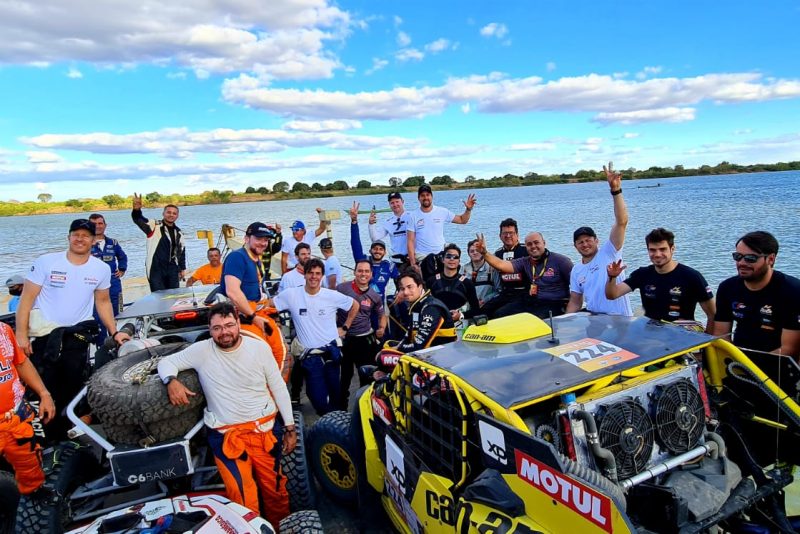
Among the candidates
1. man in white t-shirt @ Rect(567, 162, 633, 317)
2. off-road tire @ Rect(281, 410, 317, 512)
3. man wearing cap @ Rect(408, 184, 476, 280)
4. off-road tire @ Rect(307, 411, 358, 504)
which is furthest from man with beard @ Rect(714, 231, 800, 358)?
man wearing cap @ Rect(408, 184, 476, 280)

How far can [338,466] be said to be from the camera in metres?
4.48

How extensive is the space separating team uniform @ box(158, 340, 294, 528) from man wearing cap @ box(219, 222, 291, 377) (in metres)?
0.95

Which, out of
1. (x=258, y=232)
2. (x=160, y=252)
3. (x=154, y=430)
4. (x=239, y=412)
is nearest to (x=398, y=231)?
(x=258, y=232)

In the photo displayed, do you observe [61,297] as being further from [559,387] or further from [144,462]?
[559,387]

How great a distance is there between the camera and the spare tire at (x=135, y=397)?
366cm

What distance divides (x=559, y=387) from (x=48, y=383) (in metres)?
4.84

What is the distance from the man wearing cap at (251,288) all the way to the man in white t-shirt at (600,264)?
3261 mm

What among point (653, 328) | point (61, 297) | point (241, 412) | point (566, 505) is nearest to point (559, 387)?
point (566, 505)

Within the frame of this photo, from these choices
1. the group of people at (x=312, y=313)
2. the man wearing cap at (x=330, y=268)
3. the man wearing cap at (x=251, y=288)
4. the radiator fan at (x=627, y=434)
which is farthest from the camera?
the man wearing cap at (x=330, y=268)

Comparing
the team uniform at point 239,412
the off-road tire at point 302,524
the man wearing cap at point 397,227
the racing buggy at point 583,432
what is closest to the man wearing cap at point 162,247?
the man wearing cap at point 397,227

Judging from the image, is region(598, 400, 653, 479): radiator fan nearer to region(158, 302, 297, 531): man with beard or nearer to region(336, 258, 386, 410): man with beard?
region(158, 302, 297, 531): man with beard

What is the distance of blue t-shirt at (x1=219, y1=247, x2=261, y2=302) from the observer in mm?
5035

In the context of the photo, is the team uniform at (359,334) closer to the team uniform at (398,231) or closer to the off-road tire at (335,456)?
the off-road tire at (335,456)

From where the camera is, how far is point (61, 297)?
204 inches
